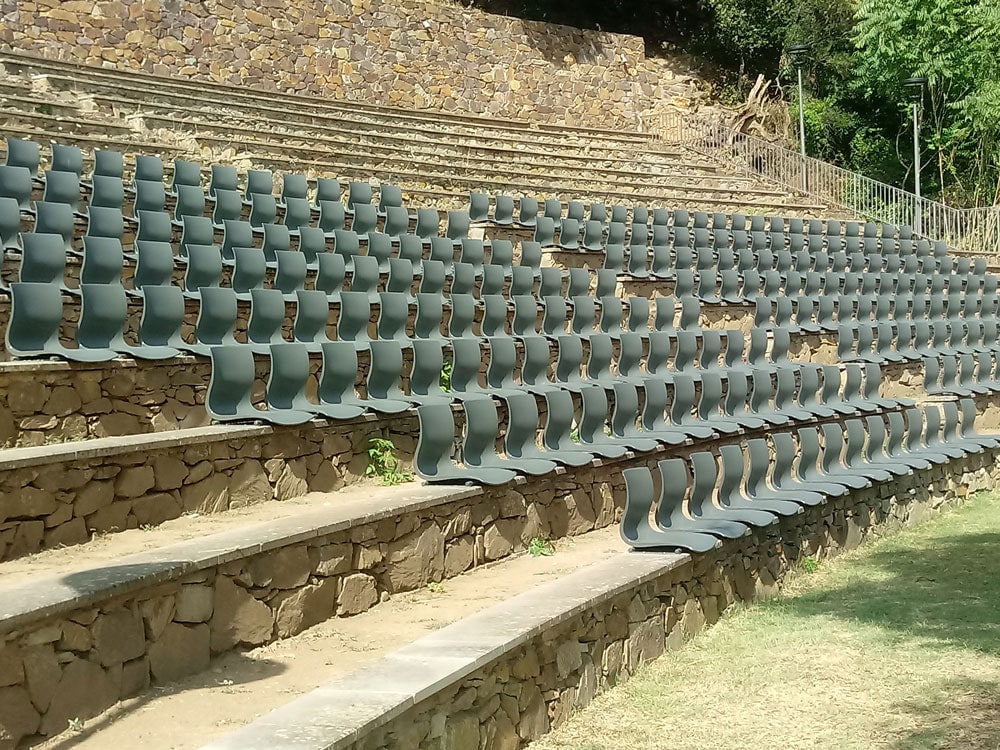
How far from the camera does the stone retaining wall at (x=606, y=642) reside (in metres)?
3.36

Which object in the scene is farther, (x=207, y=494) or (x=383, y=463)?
(x=383, y=463)

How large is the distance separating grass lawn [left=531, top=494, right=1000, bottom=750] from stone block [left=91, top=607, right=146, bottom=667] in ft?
4.53

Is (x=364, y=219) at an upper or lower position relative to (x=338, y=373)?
upper

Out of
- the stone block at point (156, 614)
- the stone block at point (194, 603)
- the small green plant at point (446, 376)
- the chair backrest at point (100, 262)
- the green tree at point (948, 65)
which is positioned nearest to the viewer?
the stone block at point (156, 614)

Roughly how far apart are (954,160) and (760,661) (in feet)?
63.4

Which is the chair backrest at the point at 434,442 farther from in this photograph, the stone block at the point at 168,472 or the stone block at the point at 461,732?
the stone block at the point at 461,732

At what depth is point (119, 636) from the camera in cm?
338

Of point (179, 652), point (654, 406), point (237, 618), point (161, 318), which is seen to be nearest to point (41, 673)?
point (179, 652)

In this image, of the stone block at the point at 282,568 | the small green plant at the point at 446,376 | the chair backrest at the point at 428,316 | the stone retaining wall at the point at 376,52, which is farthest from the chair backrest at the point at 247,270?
the stone retaining wall at the point at 376,52

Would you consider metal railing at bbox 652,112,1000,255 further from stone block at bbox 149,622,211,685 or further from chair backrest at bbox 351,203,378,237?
stone block at bbox 149,622,211,685

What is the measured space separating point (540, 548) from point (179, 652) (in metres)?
2.27

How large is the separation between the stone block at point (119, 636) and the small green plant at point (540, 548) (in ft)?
7.87

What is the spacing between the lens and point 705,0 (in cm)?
2247

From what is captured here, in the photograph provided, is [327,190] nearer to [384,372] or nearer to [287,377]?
[384,372]
